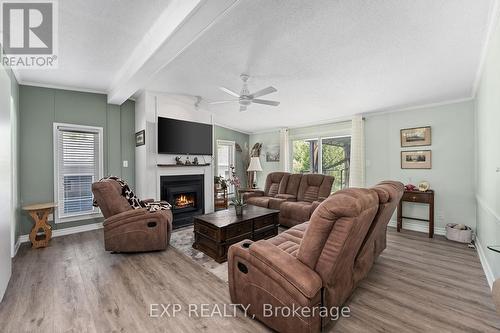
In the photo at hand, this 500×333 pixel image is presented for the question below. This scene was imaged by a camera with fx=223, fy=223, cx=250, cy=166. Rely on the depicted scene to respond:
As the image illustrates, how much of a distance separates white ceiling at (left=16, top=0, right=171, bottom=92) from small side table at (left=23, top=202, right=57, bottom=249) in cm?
201

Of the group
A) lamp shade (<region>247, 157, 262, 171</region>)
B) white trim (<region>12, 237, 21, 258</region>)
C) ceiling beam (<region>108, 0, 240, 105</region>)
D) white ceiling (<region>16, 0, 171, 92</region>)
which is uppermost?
white ceiling (<region>16, 0, 171, 92</region>)

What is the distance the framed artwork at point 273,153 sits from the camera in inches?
270

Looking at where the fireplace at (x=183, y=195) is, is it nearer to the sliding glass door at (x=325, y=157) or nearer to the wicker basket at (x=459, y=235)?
the sliding glass door at (x=325, y=157)

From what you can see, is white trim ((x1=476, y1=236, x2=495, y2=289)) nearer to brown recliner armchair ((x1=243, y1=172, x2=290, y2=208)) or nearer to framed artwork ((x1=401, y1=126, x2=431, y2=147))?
framed artwork ((x1=401, y1=126, x2=431, y2=147))

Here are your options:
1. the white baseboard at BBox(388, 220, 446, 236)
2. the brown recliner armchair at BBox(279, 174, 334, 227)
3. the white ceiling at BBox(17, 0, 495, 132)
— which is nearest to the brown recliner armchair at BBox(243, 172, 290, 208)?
the brown recliner armchair at BBox(279, 174, 334, 227)

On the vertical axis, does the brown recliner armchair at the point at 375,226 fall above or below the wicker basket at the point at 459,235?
above

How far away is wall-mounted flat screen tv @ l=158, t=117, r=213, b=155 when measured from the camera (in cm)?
434

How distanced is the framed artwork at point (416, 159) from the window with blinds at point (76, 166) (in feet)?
19.5

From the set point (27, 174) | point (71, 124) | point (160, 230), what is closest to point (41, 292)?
point (160, 230)

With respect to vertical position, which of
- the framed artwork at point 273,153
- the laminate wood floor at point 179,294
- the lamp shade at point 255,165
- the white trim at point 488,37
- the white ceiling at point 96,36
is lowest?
the laminate wood floor at point 179,294

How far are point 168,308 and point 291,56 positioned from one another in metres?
2.94

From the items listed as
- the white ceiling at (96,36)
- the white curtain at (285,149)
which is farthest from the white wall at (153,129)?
the white curtain at (285,149)

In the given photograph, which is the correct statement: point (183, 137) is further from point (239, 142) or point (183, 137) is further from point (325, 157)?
point (325, 157)

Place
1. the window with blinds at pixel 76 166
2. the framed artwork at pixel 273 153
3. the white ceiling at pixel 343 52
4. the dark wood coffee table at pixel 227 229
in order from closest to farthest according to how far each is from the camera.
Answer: the white ceiling at pixel 343 52 < the dark wood coffee table at pixel 227 229 < the window with blinds at pixel 76 166 < the framed artwork at pixel 273 153
